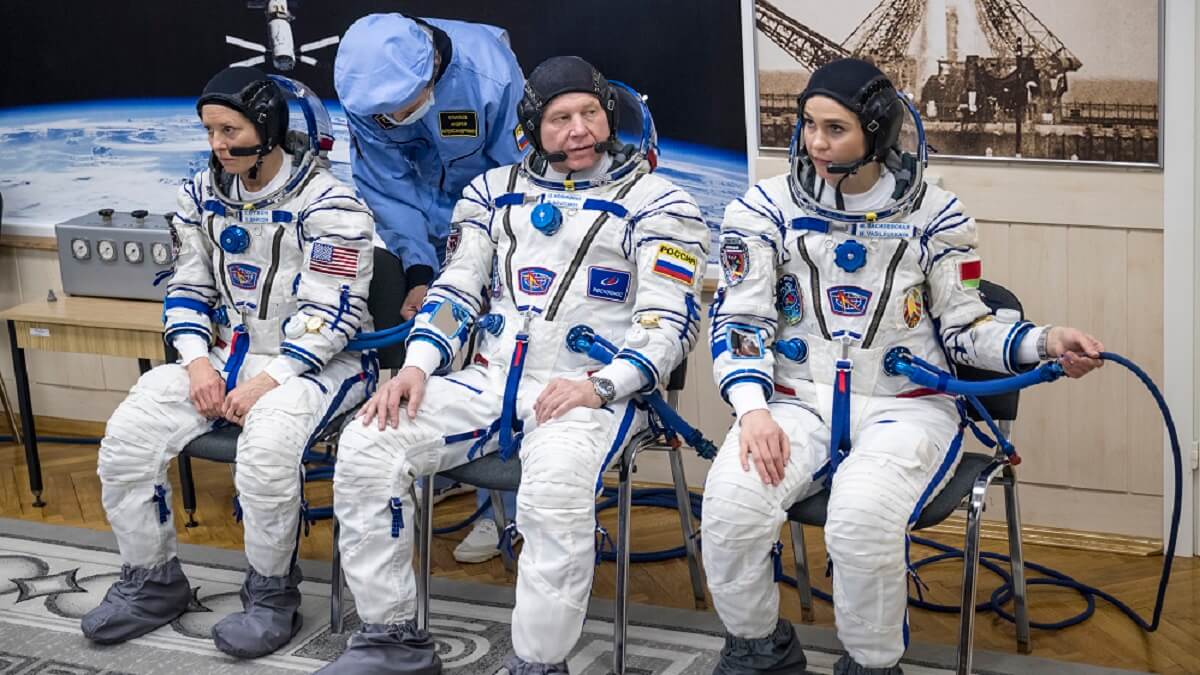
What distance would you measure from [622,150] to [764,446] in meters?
0.81

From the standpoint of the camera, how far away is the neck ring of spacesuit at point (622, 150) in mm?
A: 3256

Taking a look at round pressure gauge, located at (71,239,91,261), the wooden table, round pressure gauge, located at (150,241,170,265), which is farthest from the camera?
round pressure gauge, located at (71,239,91,261)

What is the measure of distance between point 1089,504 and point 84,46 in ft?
11.6

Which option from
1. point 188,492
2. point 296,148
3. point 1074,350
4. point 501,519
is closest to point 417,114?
point 296,148

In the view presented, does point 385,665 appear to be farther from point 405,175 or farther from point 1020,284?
point 1020,284

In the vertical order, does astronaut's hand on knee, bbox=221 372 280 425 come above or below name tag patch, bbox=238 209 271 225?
below

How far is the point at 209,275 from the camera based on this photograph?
3.64 m

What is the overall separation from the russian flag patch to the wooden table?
169 cm

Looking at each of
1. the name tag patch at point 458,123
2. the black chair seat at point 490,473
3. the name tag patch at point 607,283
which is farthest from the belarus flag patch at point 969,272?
the name tag patch at point 458,123

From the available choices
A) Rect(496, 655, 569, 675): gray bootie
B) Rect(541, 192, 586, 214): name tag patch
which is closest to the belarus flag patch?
Rect(541, 192, 586, 214): name tag patch

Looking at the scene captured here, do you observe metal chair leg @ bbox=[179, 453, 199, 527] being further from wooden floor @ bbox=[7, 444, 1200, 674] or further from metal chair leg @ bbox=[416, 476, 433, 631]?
metal chair leg @ bbox=[416, 476, 433, 631]

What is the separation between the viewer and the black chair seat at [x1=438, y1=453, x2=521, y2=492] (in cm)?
312

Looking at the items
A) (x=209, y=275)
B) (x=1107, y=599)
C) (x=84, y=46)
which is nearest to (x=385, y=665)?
(x=209, y=275)

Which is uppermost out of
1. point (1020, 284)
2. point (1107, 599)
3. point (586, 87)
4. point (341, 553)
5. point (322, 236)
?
point (586, 87)
